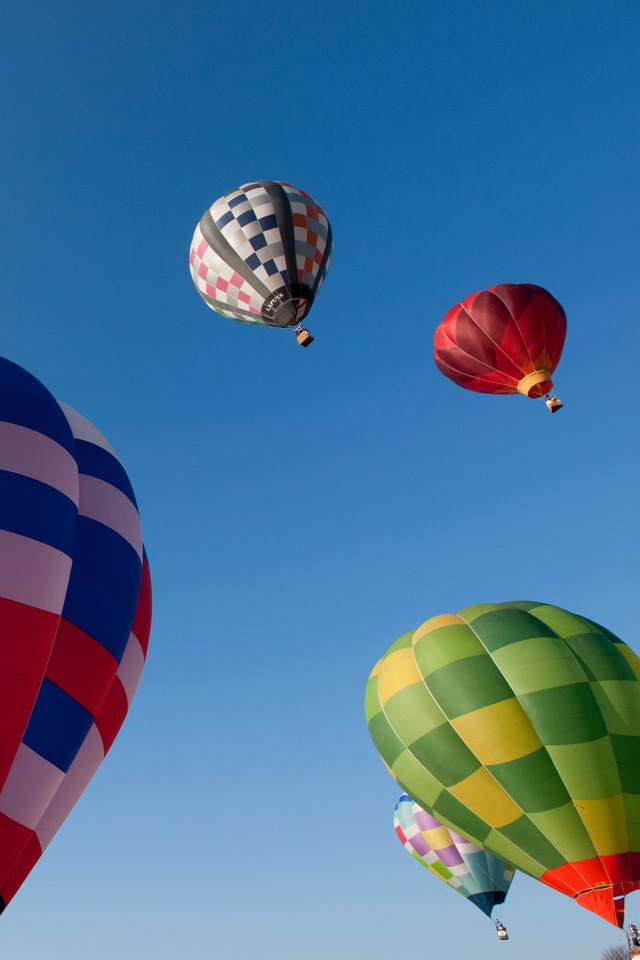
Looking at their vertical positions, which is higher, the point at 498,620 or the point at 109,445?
the point at 498,620

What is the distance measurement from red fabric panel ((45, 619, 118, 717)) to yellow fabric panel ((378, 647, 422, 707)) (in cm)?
597

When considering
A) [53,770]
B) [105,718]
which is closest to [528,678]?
[105,718]

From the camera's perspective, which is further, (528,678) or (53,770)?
(528,678)

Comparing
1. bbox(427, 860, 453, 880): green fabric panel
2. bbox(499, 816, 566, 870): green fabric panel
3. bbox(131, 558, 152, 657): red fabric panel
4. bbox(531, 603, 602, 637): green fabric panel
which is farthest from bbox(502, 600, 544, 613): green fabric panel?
bbox(427, 860, 453, 880): green fabric panel

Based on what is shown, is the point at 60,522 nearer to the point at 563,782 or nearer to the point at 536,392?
the point at 563,782

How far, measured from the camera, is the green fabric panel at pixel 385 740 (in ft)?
35.6

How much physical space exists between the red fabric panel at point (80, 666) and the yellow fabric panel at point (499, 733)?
5.88 metres

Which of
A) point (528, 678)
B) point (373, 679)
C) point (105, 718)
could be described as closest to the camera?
point (105, 718)

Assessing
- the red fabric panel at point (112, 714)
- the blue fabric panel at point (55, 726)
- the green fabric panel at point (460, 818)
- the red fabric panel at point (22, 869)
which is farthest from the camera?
the green fabric panel at point (460, 818)

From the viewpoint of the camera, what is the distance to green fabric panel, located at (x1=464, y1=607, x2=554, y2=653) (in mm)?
10672

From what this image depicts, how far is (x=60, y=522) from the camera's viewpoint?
551cm

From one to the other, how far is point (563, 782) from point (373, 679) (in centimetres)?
327

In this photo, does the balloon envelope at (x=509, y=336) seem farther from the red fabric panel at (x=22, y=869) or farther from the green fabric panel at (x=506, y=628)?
the red fabric panel at (x=22, y=869)

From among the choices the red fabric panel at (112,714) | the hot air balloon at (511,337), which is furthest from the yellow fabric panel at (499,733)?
the hot air balloon at (511,337)
